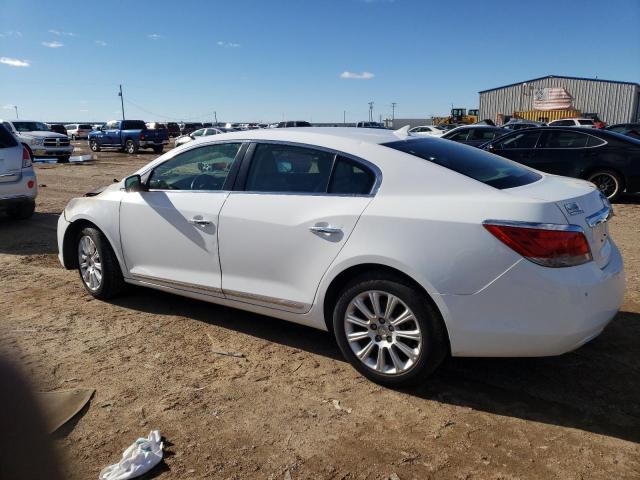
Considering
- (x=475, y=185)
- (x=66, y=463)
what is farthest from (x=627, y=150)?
(x=66, y=463)

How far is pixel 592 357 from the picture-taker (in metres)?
3.67

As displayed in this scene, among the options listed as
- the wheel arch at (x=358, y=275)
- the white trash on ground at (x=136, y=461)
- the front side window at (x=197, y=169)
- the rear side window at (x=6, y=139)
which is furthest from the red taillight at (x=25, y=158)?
the white trash on ground at (x=136, y=461)

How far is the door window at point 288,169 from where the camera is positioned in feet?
11.7

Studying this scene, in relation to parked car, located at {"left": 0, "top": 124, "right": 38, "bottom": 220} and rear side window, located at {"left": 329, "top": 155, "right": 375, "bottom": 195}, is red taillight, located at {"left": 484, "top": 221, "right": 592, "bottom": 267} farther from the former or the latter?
parked car, located at {"left": 0, "top": 124, "right": 38, "bottom": 220}

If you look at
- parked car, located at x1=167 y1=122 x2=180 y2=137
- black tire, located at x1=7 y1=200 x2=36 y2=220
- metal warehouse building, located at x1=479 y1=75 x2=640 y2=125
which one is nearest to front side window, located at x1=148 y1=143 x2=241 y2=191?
black tire, located at x1=7 y1=200 x2=36 y2=220

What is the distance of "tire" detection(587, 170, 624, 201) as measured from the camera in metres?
10.1

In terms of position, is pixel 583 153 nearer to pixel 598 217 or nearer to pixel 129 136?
pixel 598 217

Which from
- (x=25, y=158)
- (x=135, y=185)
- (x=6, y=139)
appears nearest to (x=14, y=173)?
(x=25, y=158)

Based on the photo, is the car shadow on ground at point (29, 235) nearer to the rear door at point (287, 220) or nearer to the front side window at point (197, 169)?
the front side window at point (197, 169)

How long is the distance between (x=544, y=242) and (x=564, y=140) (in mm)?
8981

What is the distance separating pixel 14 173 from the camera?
8250 millimetres

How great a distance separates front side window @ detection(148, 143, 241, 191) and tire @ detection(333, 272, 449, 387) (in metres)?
1.42

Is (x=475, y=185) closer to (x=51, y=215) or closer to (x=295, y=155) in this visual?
(x=295, y=155)

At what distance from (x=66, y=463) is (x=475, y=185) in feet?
8.70
